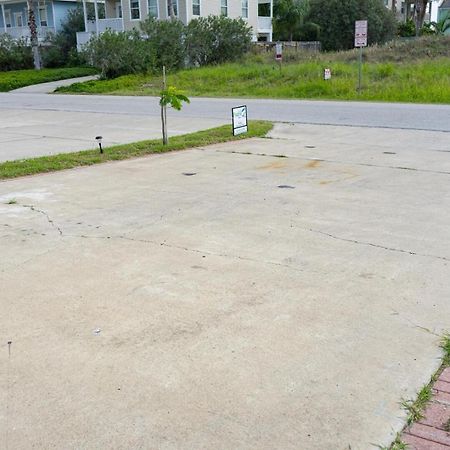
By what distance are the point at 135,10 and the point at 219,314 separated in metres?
40.1

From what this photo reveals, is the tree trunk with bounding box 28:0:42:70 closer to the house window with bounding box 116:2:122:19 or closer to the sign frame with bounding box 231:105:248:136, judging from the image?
the house window with bounding box 116:2:122:19

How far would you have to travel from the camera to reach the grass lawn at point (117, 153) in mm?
9812

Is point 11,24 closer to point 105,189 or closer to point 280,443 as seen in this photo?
point 105,189

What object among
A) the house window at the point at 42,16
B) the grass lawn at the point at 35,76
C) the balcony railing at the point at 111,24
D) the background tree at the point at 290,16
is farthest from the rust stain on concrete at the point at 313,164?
the house window at the point at 42,16

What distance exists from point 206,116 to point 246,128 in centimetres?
469

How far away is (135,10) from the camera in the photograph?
40.8 metres

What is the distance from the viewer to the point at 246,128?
13898 mm

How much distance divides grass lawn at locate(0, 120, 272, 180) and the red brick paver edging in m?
7.79

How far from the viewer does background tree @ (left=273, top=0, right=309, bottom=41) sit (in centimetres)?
4900

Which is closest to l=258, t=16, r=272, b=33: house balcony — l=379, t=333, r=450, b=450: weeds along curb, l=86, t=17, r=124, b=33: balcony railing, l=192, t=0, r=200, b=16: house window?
l=192, t=0, r=200, b=16: house window

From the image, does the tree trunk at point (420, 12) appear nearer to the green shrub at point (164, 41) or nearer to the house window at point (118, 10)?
the green shrub at point (164, 41)

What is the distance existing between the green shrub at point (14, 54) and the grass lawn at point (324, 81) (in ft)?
47.7

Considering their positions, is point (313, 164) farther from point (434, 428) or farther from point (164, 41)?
point (164, 41)

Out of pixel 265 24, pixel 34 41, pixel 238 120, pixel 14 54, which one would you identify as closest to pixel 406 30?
pixel 265 24
